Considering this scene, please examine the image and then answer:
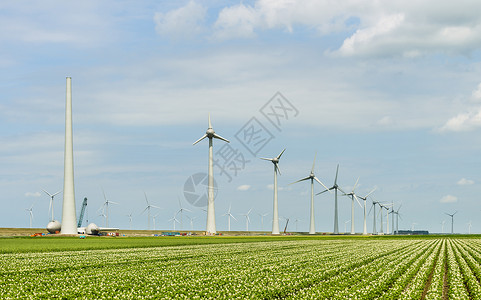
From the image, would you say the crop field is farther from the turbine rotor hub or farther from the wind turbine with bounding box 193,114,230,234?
the turbine rotor hub

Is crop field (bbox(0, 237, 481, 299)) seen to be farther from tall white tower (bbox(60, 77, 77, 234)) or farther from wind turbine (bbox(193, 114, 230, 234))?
wind turbine (bbox(193, 114, 230, 234))

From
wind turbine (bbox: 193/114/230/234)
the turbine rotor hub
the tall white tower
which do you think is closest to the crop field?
the tall white tower

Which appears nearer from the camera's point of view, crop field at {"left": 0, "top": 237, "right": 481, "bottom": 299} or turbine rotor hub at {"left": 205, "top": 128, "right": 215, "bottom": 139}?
crop field at {"left": 0, "top": 237, "right": 481, "bottom": 299}

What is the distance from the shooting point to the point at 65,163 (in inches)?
4572

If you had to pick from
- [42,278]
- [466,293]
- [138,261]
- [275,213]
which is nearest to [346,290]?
[466,293]

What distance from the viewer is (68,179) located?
115625 millimetres

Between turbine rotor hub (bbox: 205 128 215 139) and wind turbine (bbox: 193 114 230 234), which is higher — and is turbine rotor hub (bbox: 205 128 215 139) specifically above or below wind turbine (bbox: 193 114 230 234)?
above

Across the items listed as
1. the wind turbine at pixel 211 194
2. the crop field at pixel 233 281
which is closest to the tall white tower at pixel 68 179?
the wind turbine at pixel 211 194

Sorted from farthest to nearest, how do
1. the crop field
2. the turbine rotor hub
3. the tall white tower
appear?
the turbine rotor hub → the tall white tower → the crop field

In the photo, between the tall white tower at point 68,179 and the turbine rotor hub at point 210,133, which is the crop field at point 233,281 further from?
the turbine rotor hub at point 210,133

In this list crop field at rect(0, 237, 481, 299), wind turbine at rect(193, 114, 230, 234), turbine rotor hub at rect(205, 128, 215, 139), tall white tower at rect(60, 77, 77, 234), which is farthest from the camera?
turbine rotor hub at rect(205, 128, 215, 139)

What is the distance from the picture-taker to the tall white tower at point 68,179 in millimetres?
115812

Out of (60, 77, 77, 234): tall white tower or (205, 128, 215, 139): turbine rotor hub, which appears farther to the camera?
(205, 128, 215, 139): turbine rotor hub

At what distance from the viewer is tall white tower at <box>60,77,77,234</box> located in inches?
4560
